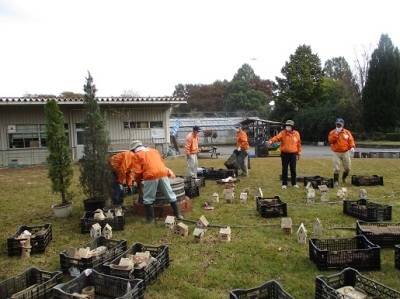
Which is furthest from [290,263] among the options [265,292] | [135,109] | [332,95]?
[332,95]

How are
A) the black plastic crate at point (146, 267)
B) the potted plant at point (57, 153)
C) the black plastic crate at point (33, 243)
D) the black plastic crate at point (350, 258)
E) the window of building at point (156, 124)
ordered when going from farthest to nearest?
the window of building at point (156, 124), the potted plant at point (57, 153), the black plastic crate at point (33, 243), the black plastic crate at point (350, 258), the black plastic crate at point (146, 267)

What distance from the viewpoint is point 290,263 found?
180 inches

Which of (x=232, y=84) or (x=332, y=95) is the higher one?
(x=232, y=84)

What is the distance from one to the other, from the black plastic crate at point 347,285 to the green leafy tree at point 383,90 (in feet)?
102

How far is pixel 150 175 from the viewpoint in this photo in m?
6.30

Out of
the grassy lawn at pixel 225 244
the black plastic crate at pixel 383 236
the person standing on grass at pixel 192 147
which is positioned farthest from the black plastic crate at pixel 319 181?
the black plastic crate at pixel 383 236

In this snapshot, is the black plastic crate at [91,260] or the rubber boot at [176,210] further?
the rubber boot at [176,210]

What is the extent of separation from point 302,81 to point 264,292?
125 ft

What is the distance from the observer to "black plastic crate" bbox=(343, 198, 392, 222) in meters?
6.15

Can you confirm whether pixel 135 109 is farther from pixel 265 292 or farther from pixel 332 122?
pixel 332 122

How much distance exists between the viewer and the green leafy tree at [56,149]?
23.0 feet

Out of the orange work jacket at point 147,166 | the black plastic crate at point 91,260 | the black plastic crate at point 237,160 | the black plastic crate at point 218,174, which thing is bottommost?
the black plastic crate at point 91,260

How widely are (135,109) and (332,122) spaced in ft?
68.7

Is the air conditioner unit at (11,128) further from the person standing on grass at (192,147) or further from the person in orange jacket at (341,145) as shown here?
the person in orange jacket at (341,145)
